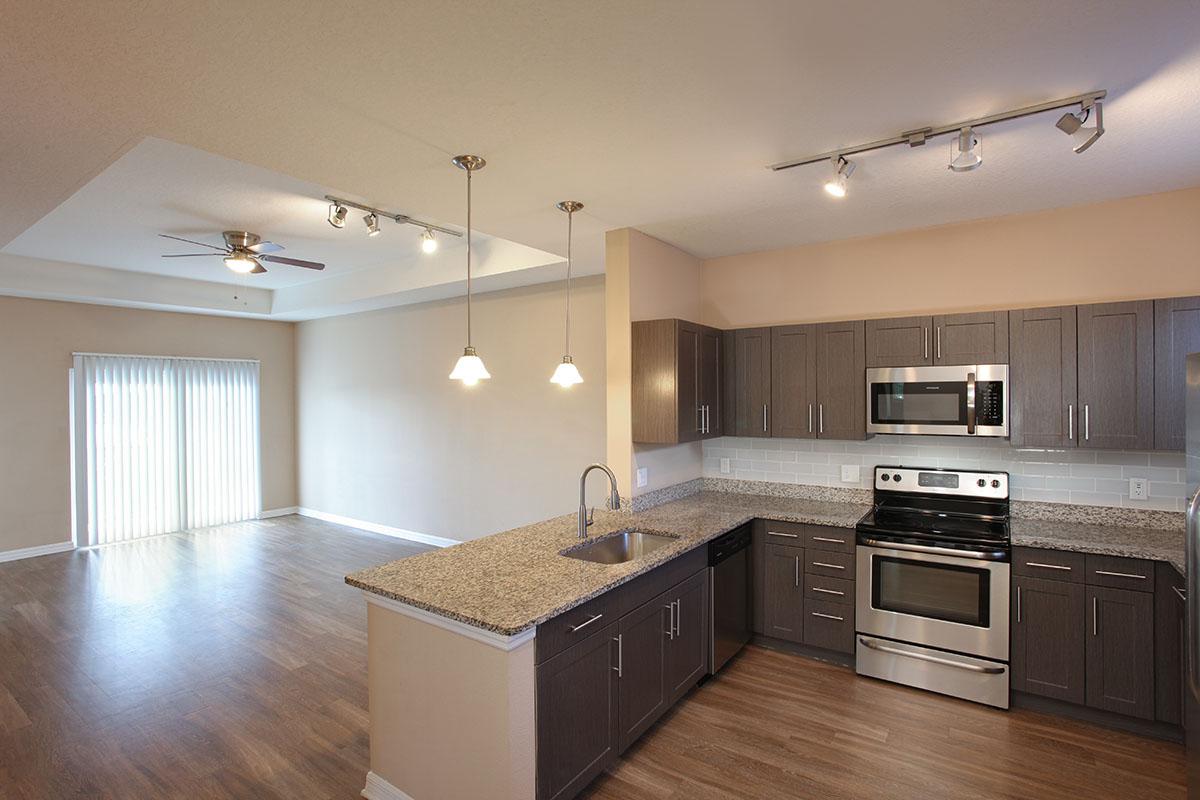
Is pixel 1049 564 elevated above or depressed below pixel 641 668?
above

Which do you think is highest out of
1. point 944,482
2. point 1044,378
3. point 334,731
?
point 1044,378

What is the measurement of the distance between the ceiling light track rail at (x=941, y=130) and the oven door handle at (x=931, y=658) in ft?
8.69

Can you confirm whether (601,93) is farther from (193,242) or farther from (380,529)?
(380,529)

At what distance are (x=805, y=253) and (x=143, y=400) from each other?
7383mm

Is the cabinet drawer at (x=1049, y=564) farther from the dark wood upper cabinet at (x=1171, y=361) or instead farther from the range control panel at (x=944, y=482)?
the dark wood upper cabinet at (x=1171, y=361)

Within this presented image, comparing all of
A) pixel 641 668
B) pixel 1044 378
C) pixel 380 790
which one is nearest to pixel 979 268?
pixel 1044 378

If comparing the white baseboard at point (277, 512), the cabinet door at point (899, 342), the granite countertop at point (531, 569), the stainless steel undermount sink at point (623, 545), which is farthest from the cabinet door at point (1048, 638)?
the white baseboard at point (277, 512)

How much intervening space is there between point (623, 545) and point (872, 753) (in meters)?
1.52

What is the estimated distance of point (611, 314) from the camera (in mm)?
3766

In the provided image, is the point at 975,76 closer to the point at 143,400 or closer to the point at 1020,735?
the point at 1020,735

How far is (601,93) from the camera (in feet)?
6.67

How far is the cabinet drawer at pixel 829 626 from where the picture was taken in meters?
3.44

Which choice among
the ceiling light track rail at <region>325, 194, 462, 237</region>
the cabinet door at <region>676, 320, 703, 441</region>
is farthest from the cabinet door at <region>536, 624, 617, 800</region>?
the ceiling light track rail at <region>325, 194, 462, 237</region>

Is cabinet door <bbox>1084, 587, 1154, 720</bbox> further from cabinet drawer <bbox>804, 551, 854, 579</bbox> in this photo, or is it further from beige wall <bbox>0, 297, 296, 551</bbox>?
beige wall <bbox>0, 297, 296, 551</bbox>
